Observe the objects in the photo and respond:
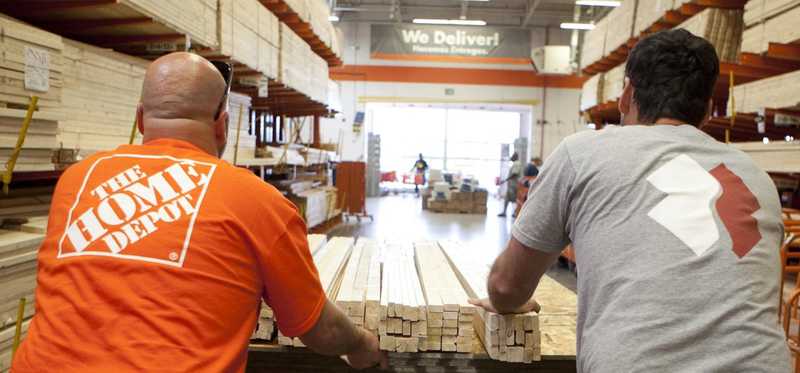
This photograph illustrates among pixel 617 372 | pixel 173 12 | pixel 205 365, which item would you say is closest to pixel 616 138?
pixel 617 372

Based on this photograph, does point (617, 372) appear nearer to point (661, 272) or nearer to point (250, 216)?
point (661, 272)

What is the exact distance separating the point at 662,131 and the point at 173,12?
3272 mm

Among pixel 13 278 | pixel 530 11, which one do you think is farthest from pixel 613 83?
pixel 530 11

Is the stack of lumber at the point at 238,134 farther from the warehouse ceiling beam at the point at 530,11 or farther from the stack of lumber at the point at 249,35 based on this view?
the warehouse ceiling beam at the point at 530,11

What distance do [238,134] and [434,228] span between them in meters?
7.43

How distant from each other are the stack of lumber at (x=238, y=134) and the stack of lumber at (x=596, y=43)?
5771mm

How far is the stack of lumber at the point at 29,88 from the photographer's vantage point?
94.7 inches

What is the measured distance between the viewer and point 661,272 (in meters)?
1.39

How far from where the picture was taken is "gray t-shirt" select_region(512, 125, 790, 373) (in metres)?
1.36

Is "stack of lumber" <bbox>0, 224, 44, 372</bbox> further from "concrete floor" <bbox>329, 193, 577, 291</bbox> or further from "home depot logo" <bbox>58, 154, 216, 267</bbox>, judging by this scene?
"concrete floor" <bbox>329, 193, 577, 291</bbox>

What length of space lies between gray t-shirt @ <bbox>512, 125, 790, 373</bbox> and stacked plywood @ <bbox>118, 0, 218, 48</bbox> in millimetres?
2873

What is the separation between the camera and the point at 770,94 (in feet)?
14.2

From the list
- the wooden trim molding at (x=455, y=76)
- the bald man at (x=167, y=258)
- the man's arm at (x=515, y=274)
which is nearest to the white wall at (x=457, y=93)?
the wooden trim molding at (x=455, y=76)

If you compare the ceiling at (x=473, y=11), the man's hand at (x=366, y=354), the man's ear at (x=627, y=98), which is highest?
the ceiling at (x=473, y=11)
